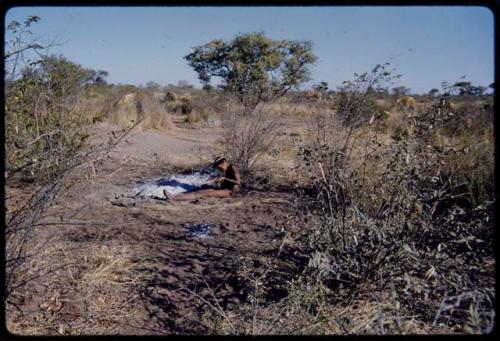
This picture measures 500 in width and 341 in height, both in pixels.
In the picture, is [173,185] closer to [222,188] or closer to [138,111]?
[222,188]

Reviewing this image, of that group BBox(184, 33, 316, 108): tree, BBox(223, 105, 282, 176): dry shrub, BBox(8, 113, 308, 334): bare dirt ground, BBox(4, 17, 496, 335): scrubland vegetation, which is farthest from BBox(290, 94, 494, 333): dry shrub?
BBox(184, 33, 316, 108): tree

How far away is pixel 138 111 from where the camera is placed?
15.7m

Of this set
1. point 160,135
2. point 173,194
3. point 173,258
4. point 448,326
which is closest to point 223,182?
point 173,194

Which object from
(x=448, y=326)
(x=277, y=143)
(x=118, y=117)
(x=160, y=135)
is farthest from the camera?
(x=118, y=117)

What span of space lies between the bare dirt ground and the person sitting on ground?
118 mm

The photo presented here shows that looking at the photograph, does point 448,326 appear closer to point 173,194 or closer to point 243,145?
point 173,194

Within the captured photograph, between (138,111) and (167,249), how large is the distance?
12.1 metres

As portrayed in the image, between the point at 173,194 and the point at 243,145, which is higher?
the point at 243,145

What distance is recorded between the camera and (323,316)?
2.96m

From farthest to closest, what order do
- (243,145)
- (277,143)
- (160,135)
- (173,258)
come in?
(160,135)
(277,143)
(243,145)
(173,258)

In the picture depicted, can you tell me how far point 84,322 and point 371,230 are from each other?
202 centimetres

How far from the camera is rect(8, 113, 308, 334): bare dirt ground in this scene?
10.5 feet

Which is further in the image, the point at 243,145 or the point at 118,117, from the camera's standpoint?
the point at 118,117

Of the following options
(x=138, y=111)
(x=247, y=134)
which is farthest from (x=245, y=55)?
(x=247, y=134)
